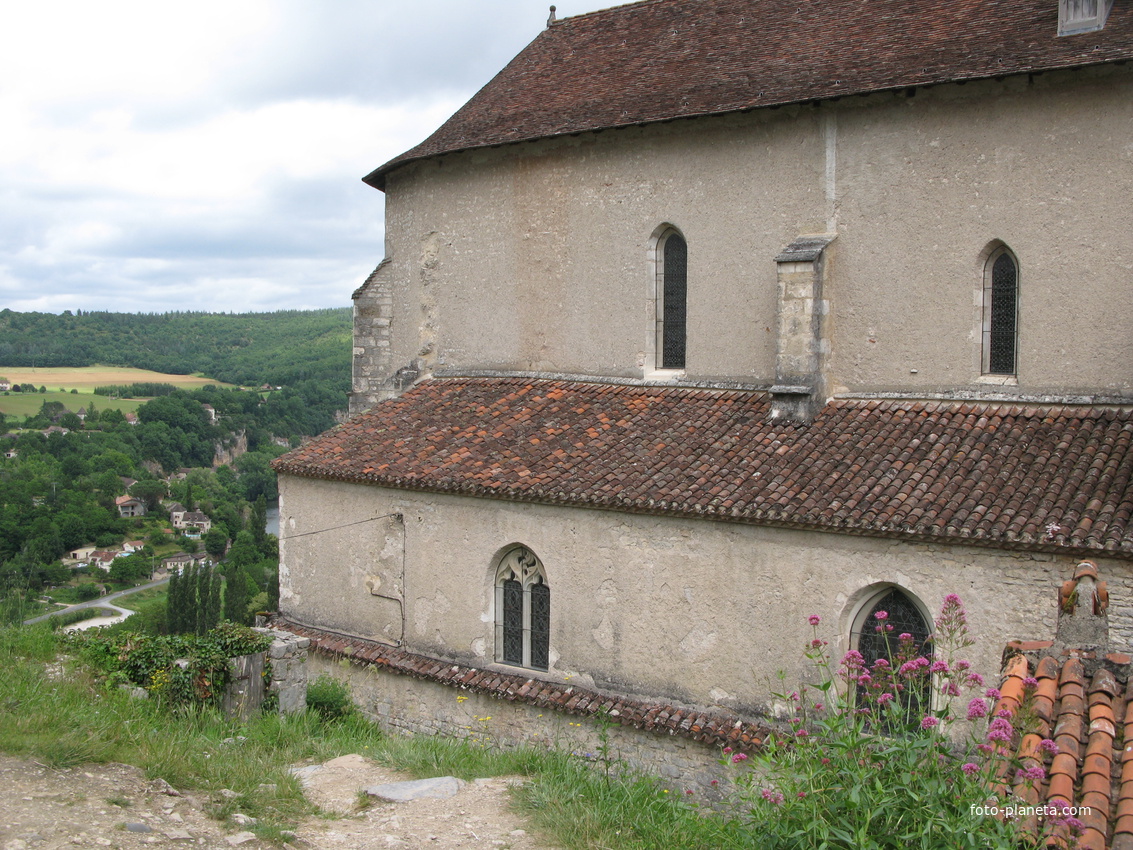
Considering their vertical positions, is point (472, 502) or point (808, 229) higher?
point (808, 229)

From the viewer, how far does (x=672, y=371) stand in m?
15.4


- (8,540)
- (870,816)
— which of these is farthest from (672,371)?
(8,540)

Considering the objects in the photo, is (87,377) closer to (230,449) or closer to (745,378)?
(230,449)

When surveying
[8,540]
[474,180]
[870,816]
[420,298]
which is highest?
[474,180]

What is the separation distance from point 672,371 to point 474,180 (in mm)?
5213

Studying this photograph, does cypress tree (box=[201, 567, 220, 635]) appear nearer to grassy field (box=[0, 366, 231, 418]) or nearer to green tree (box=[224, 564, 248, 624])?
green tree (box=[224, 564, 248, 624])

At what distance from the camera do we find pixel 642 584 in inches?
485

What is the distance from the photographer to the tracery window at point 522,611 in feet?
44.5

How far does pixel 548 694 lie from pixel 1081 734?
315 inches

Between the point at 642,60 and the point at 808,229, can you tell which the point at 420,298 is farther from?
Result: the point at 808,229

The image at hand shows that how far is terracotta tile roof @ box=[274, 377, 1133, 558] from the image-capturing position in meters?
10.2

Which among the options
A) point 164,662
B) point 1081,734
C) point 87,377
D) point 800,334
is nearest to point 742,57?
point 800,334

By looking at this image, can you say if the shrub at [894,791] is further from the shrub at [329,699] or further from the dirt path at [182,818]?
the shrub at [329,699]

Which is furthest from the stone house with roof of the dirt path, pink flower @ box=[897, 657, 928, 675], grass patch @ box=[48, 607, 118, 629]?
grass patch @ box=[48, 607, 118, 629]
